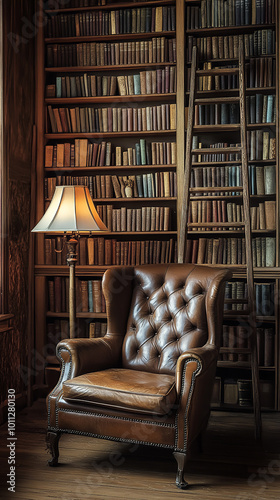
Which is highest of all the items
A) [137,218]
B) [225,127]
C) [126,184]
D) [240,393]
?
[225,127]

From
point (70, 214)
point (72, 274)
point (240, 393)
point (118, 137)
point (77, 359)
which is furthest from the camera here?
point (118, 137)

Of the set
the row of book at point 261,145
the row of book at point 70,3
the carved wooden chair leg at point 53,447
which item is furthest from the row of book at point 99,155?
the carved wooden chair leg at point 53,447

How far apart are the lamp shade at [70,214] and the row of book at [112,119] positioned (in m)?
1.00

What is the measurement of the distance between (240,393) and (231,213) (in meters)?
1.33

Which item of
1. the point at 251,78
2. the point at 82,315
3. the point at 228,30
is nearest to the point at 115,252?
the point at 82,315

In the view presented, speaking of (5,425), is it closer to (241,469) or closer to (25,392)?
(25,392)

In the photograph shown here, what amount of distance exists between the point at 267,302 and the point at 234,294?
0.25 meters

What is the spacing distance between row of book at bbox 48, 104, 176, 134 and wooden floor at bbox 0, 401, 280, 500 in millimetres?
2288

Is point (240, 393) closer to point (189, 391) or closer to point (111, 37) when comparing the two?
point (189, 391)

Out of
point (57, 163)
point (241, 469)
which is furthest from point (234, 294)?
point (57, 163)

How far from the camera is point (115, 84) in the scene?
4.47 metres

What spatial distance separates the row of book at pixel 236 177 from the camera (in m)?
4.19

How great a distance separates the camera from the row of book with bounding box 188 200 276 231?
4184 millimetres

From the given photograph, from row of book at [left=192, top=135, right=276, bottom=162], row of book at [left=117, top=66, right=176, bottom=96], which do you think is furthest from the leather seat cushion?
row of book at [left=117, top=66, right=176, bottom=96]
